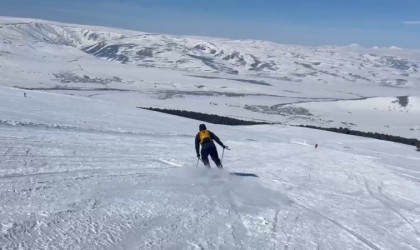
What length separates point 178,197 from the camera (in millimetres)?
9180

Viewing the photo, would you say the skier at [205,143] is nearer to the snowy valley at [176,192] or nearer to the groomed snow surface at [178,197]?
the groomed snow surface at [178,197]

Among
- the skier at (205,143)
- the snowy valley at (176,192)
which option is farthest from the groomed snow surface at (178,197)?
Result: the skier at (205,143)

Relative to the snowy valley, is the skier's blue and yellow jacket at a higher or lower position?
higher

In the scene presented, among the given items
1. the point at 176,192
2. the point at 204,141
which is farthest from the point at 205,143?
the point at 176,192

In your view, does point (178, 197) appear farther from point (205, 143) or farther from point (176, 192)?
point (205, 143)

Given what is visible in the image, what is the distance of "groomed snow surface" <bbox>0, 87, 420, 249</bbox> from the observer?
22.1ft

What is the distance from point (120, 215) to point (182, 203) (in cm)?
161

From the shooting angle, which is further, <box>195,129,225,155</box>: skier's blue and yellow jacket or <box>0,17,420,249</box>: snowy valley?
<box>195,129,225,155</box>: skier's blue and yellow jacket

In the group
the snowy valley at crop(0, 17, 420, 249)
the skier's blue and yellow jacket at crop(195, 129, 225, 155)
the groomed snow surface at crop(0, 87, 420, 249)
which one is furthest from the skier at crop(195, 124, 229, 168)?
the snowy valley at crop(0, 17, 420, 249)

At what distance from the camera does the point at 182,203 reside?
8.77 metres

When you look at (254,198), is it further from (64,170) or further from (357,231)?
(64,170)

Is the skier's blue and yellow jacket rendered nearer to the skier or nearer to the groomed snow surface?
the skier

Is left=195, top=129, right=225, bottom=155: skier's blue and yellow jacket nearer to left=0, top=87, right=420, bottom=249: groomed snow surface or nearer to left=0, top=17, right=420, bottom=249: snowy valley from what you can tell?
left=0, top=87, right=420, bottom=249: groomed snow surface

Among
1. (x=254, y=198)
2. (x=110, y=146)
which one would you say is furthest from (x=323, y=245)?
(x=110, y=146)
